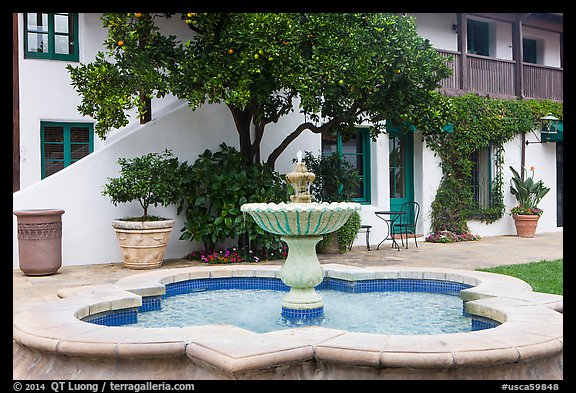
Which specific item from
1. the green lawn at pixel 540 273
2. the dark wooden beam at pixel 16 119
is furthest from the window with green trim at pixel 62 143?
the green lawn at pixel 540 273

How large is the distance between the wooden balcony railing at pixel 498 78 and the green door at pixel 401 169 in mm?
1582

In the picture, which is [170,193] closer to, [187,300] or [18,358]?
[187,300]

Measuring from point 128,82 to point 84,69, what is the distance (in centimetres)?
79

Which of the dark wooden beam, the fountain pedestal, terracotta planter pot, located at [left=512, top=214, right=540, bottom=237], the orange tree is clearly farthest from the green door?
the fountain pedestal

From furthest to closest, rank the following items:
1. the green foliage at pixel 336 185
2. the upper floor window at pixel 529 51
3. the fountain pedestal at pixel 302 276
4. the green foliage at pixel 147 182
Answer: the upper floor window at pixel 529 51, the green foliage at pixel 336 185, the green foliage at pixel 147 182, the fountain pedestal at pixel 302 276

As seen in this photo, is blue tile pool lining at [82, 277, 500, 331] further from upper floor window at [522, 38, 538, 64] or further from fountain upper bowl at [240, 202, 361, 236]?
upper floor window at [522, 38, 538, 64]

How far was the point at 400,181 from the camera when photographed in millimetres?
13977

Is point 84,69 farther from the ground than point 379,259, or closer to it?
farther from the ground

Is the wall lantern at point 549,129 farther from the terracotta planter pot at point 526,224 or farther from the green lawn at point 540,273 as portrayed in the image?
the green lawn at point 540,273

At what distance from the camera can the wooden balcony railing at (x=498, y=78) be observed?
48.0ft

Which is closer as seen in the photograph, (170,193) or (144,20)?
(144,20)

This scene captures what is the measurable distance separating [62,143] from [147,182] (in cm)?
293

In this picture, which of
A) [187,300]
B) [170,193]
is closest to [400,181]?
[170,193]

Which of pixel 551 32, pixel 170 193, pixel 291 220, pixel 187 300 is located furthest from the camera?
pixel 551 32
